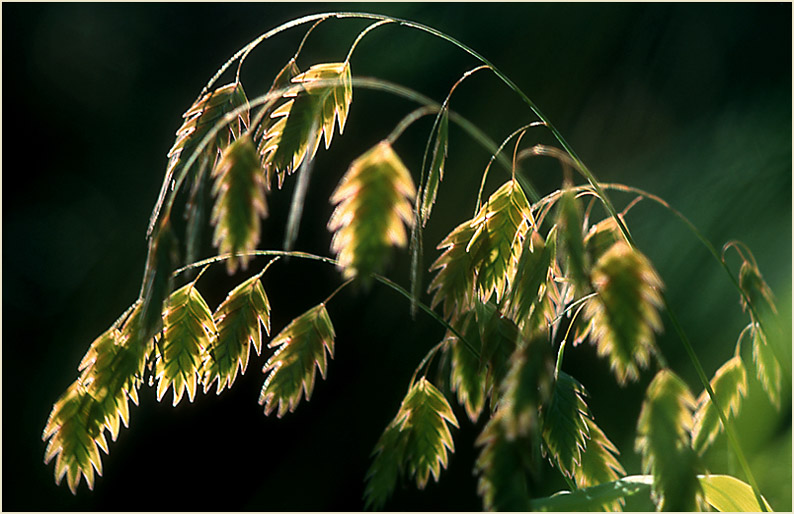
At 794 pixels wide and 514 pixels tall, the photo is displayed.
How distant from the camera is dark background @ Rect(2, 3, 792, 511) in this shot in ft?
6.07

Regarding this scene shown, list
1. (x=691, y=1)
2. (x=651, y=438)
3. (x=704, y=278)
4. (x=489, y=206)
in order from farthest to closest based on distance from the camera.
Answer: (x=691, y=1), (x=704, y=278), (x=489, y=206), (x=651, y=438)

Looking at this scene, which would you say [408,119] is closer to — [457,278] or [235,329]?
[457,278]

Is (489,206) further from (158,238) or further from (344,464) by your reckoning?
(344,464)

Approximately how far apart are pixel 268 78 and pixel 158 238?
176 centimetres

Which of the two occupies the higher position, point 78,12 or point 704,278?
point 78,12

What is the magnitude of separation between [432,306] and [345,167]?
1487 mm

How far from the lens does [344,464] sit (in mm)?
2020

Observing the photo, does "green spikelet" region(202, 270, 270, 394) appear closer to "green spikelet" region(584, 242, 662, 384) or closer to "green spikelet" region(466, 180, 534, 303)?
"green spikelet" region(466, 180, 534, 303)

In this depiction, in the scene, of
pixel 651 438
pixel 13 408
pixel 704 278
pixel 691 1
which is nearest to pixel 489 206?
pixel 651 438

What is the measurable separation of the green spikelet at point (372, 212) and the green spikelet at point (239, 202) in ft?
0.17

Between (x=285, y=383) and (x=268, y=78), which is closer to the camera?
(x=285, y=383)

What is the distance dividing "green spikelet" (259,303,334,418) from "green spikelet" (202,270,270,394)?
A: 3cm

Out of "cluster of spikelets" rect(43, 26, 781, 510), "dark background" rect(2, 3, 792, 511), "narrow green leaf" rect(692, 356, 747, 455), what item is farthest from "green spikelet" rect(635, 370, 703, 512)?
"dark background" rect(2, 3, 792, 511)

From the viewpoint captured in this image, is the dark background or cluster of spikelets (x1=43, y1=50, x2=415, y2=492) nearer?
cluster of spikelets (x1=43, y1=50, x2=415, y2=492)
